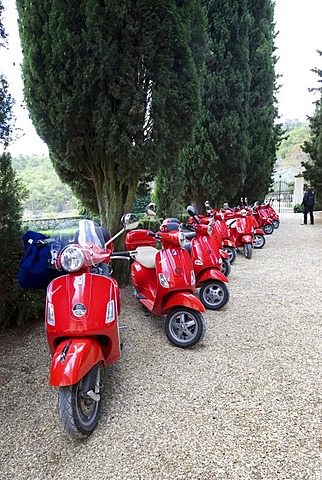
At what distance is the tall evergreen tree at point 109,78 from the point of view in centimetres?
333

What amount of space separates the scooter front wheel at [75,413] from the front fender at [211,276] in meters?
2.03

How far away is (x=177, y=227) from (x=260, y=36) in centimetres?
872

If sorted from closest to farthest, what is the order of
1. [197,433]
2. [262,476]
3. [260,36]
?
[262,476]
[197,433]
[260,36]

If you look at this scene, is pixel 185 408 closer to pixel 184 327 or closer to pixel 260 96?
pixel 184 327

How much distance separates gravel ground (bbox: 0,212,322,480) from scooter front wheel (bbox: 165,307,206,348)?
0.25ft

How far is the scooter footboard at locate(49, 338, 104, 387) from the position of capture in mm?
1490

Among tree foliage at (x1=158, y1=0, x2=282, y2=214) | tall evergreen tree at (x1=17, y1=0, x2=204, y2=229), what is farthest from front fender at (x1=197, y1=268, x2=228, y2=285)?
tree foliage at (x1=158, y1=0, x2=282, y2=214)

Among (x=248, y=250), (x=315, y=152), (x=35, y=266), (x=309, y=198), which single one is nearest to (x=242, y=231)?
(x=248, y=250)

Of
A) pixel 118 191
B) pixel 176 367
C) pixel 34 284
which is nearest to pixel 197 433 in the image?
pixel 176 367

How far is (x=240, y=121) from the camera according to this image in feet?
24.7

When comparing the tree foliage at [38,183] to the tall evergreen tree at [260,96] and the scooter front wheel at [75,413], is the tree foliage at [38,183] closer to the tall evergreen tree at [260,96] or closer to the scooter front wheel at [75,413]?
the scooter front wheel at [75,413]

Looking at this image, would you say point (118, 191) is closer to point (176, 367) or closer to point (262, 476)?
point (176, 367)

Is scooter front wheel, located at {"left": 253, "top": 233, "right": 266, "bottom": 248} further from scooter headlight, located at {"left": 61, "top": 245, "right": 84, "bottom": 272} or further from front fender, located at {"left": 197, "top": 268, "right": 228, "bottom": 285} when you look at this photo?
scooter headlight, located at {"left": 61, "top": 245, "right": 84, "bottom": 272}

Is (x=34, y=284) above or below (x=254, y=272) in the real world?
above
